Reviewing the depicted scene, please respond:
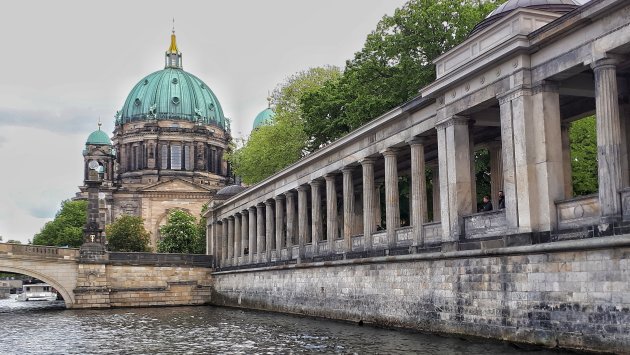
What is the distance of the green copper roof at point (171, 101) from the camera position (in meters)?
105

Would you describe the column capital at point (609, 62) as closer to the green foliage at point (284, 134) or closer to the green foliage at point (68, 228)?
the green foliage at point (284, 134)

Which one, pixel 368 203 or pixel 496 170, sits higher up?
pixel 496 170

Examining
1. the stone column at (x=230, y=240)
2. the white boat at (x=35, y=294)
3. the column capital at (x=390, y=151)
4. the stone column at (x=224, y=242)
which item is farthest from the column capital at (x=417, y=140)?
the white boat at (x=35, y=294)

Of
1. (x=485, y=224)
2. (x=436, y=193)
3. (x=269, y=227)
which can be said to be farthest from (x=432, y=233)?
(x=269, y=227)

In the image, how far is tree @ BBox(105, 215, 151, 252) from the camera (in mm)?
80375

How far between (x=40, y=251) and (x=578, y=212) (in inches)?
1618

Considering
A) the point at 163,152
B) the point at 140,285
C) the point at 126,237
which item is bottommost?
the point at 140,285

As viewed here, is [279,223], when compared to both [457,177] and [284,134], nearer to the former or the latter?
[284,134]

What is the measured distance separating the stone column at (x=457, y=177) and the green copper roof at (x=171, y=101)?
277 ft

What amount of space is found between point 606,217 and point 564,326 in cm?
259

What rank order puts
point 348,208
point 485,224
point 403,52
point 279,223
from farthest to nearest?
point 279,223 < point 403,52 < point 348,208 < point 485,224

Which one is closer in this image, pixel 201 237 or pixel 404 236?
pixel 404 236

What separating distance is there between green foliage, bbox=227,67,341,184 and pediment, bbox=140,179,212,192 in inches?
1589

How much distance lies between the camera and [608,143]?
16672 mm
